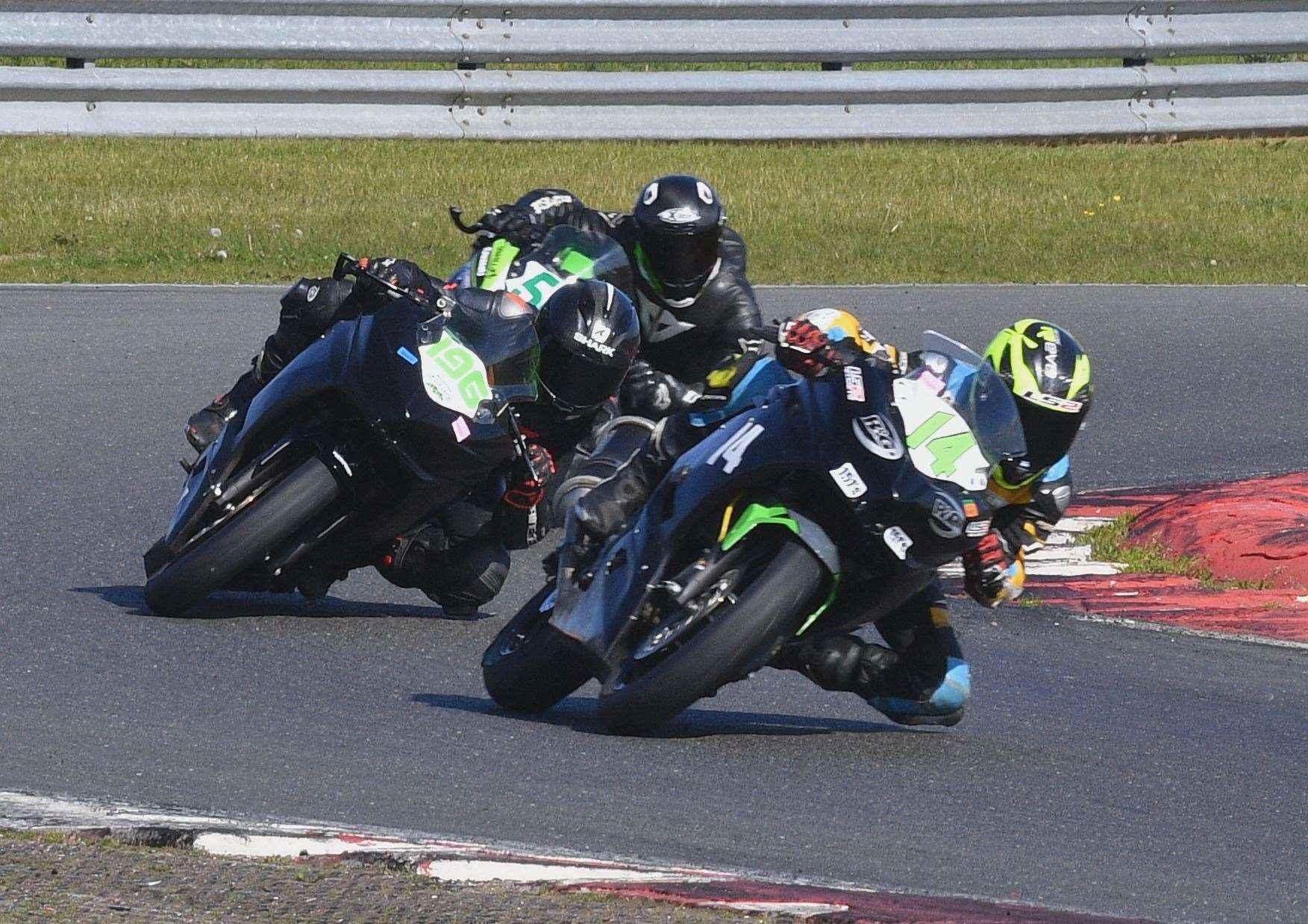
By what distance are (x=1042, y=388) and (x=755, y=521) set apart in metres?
0.75

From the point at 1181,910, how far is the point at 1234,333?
7.71m

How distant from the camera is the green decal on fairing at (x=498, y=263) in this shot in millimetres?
7020

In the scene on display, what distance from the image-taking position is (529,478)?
6.12 m

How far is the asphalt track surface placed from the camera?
4109 millimetres

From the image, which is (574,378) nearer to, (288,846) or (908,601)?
(908,601)

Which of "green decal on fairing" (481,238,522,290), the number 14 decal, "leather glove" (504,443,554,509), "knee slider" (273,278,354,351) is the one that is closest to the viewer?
the number 14 decal

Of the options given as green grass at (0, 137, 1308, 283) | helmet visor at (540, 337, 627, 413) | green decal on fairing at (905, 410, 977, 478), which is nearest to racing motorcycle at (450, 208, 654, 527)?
helmet visor at (540, 337, 627, 413)

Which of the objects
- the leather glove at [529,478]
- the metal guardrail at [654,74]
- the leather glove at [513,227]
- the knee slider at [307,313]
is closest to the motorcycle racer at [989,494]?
the leather glove at [529,478]

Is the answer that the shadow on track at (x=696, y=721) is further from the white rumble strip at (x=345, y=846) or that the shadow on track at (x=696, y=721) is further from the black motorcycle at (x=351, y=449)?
the white rumble strip at (x=345, y=846)

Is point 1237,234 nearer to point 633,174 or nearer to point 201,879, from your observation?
point 633,174

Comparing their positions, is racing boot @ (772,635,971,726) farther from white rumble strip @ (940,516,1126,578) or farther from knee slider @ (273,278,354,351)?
knee slider @ (273,278,354,351)

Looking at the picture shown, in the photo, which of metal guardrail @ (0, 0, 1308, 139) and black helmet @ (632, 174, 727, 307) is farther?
metal guardrail @ (0, 0, 1308, 139)

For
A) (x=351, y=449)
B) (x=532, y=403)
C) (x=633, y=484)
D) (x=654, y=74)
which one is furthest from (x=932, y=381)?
(x=654, y=74)

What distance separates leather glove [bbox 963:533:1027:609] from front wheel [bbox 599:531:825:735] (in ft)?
1.75
